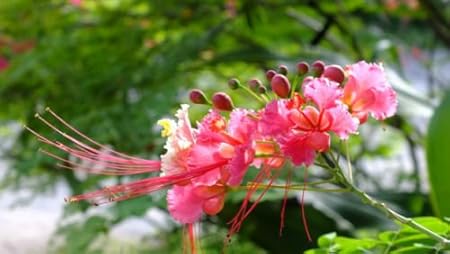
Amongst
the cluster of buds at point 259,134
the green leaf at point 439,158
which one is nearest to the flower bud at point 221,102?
the cluster of buds at point 259,134

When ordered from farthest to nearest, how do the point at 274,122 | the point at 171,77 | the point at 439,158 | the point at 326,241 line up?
the point at 171,77 < the point at 439,158 < the point at 326,241 < the point at 274,122

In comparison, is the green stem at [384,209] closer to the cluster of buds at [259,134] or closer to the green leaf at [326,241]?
the cluster of buds at [259,134]

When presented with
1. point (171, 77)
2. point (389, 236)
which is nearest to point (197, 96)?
point (389, 236)

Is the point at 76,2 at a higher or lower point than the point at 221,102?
higher

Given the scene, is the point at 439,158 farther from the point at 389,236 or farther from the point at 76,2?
the point at 76,2

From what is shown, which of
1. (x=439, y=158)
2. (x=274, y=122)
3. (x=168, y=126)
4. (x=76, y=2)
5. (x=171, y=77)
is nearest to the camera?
(x=274, y=122)

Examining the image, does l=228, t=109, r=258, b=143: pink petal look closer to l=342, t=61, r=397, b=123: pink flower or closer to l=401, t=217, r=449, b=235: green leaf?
l=342, t=61, r=397, b=123: pink flower

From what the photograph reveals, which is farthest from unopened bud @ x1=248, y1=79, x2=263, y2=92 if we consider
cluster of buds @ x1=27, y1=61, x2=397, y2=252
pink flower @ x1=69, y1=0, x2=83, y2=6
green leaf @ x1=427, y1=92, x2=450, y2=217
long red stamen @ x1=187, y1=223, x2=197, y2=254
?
pink flower @ x1=69, y1=0, x2=83, y2=6
